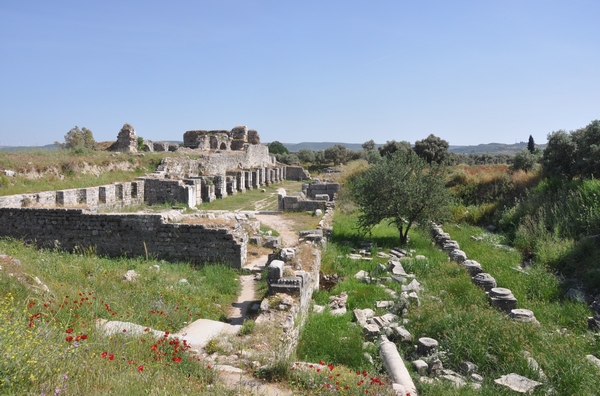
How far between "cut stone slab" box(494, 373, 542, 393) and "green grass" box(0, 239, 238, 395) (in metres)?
3.59

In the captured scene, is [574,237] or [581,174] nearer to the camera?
[574,237]

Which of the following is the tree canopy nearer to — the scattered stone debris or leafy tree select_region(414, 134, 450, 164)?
the scattered stone debris

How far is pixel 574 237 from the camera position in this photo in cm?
1330

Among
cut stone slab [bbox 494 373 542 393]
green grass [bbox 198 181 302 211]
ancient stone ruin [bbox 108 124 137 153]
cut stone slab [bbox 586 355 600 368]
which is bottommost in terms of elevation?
cut stone slab [bbox 494 373 542 393]

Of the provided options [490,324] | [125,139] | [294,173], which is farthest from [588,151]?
[294,173]

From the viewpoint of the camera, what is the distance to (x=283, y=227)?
16109mm

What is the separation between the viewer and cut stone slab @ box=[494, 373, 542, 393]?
16.8ft

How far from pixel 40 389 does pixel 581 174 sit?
20.5m

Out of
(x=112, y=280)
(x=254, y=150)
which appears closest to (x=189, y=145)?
(x=254, y=150)

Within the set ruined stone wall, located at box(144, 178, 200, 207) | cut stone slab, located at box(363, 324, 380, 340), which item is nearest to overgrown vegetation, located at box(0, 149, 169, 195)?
ruined stone wall, located at box(144, 178, 200, 207)

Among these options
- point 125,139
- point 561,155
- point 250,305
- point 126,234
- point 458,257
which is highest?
point 125,139

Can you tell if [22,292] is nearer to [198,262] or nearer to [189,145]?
[198,262]

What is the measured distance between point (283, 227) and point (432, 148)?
2925 cm

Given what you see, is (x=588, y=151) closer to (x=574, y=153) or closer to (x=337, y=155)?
(x=574, y=153)
